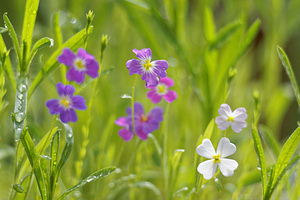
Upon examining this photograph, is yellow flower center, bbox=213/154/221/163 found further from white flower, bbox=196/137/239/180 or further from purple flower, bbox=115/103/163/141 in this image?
purple flower, bbox=115/103/163/141

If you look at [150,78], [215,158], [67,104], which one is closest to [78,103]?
[67,104]

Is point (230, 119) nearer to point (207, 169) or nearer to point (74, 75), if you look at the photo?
point (207, 169)

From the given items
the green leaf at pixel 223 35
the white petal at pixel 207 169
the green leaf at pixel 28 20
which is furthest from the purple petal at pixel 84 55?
the green leaf at pixel 223 35

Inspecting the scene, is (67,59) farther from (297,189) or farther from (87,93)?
(87,93)

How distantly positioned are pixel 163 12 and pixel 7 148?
54 cm

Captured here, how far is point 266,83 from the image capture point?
4.23ft

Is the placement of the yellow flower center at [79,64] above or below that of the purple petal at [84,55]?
below

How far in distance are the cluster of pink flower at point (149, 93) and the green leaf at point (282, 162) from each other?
20 cm

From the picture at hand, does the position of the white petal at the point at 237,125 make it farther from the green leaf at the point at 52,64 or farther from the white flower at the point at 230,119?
the green leaf at the point at 52,64

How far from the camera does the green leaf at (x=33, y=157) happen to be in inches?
22.7

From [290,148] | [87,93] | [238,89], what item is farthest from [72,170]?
[238,89]

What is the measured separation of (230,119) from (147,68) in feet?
0.49

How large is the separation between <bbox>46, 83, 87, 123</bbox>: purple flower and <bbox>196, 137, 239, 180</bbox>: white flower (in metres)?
0.19

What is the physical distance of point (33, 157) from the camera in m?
0.59
